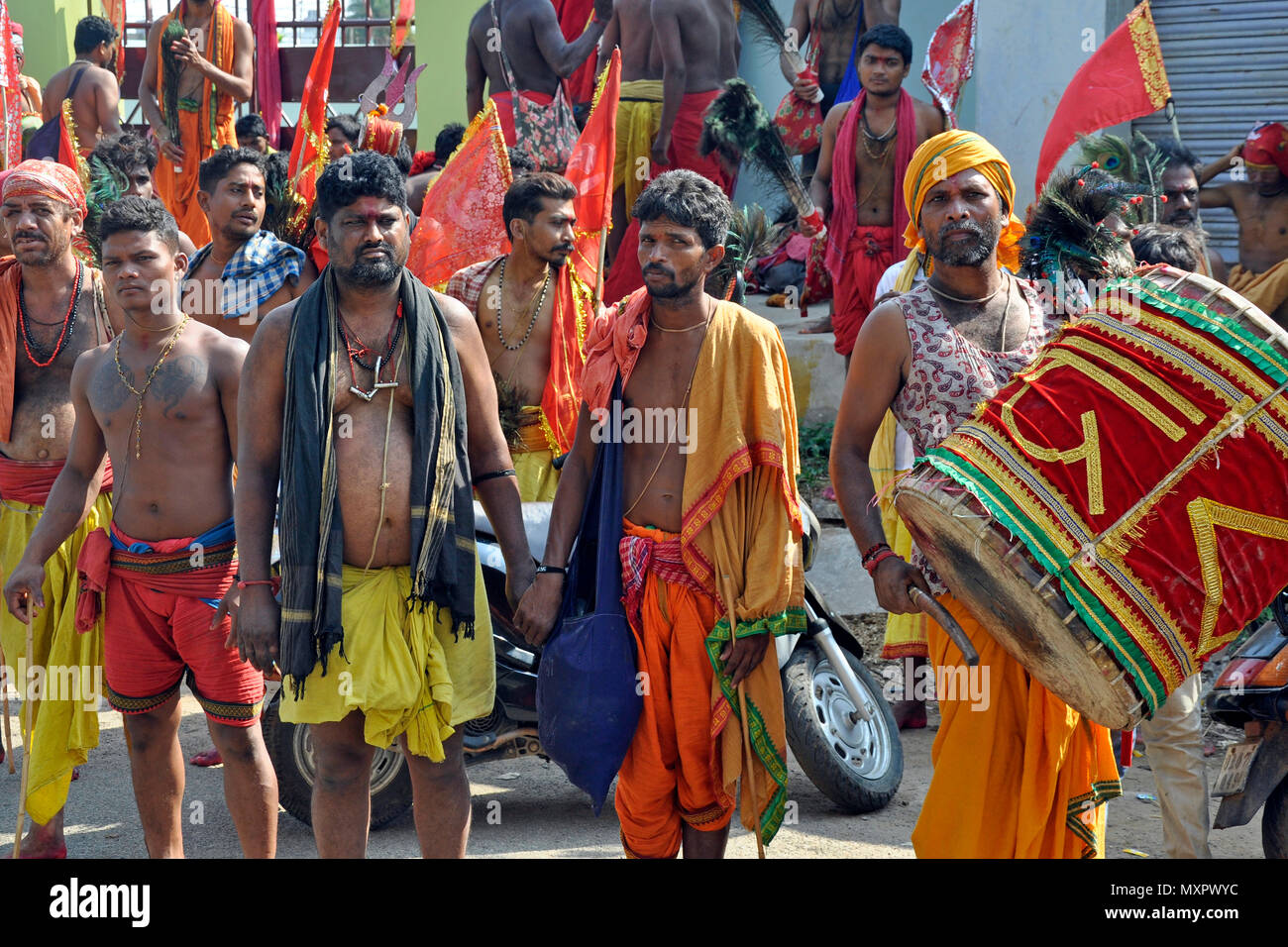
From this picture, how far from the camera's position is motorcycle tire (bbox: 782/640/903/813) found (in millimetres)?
4668

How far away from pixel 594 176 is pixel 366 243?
2.85 m

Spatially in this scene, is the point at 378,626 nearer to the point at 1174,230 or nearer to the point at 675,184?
the point at 675,184

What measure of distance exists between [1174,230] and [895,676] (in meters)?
2.33

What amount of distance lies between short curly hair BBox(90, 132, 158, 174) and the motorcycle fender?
6.56 m

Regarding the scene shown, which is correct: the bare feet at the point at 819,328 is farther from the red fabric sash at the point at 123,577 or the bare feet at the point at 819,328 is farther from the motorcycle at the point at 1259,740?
the red fabric sash at the point at 123,577

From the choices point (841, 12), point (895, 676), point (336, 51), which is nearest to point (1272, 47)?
point (841, 12)

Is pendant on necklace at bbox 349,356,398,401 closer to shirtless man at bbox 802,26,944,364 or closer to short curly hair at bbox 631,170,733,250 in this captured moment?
short curly hair at bbox 631,170,733,250

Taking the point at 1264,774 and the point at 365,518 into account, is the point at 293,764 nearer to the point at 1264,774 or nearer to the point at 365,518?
the point at 365,518

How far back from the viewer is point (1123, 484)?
300 cm

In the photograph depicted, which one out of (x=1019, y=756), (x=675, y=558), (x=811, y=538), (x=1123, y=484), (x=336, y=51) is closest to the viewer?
(x=1123, y=484)

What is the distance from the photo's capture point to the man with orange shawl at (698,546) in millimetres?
3643

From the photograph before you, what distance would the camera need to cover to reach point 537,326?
5598mm

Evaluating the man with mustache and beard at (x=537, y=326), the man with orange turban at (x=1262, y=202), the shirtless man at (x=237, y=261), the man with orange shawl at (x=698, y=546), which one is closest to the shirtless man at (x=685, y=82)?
the man with mustache and beard at (x=537, y=326)

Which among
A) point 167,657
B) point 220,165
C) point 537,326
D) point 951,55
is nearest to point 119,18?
point 220,165
